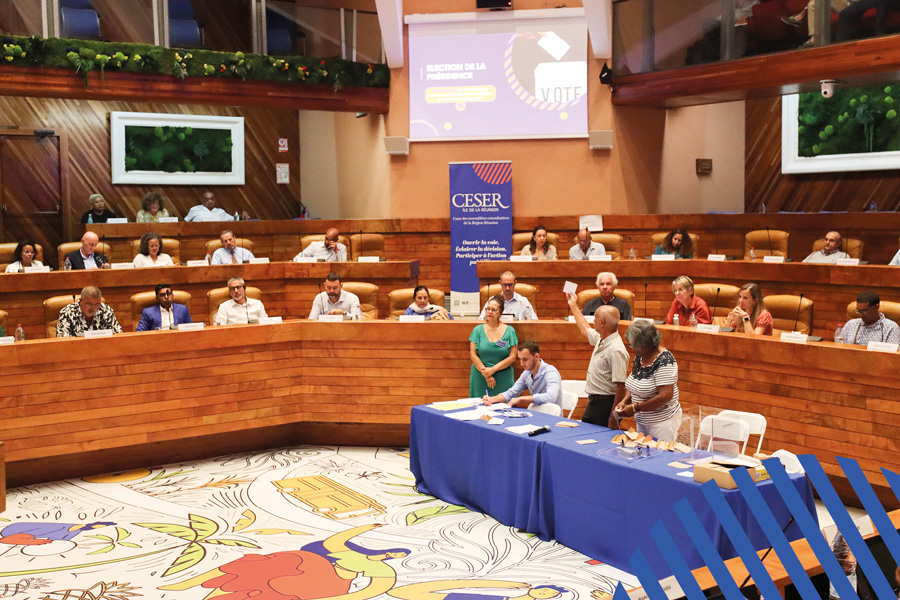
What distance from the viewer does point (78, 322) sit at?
7.06 metres

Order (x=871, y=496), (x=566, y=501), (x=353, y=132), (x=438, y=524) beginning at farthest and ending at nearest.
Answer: (x=353, y=132) < (x=438, y=524) < (x=566, y=501) < (x=871, y=496)

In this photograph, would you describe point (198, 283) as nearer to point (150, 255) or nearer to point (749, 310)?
point (150, 255)

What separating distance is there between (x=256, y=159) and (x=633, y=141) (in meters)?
5.94

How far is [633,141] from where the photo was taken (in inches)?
450

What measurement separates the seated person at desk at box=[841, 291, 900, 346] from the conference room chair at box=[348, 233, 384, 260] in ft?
19.7

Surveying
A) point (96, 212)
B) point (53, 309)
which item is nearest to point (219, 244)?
point (96, 212)

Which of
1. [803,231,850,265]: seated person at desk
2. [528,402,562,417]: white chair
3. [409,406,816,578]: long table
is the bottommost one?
[409,406,816,578]: long table

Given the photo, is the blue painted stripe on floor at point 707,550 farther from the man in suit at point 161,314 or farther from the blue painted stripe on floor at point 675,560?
the man in suit at point 161,314

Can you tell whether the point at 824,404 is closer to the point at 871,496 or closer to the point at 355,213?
the point at 871,496

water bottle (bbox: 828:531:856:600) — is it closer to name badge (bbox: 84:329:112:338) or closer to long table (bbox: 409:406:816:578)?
long table (bbox: 409:406:816:578)

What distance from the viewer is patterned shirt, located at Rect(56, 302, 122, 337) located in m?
6.99

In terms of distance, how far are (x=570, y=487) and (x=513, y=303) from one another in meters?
→ 2.91

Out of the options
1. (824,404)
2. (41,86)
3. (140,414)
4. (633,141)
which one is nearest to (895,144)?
(633,141)

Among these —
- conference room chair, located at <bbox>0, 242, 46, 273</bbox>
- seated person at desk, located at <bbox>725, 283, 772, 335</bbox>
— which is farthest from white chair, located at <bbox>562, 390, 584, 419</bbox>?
conference room chair, located at <bbox>0, 242, 46, 273</bbox>
